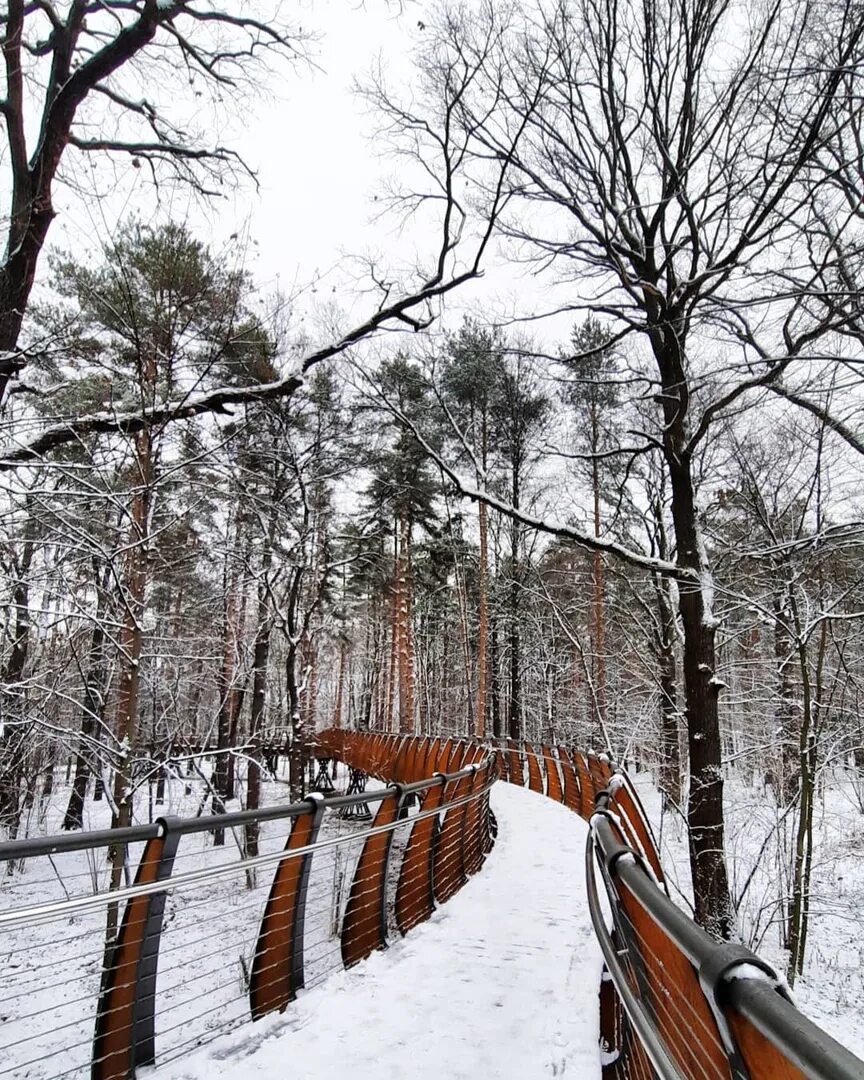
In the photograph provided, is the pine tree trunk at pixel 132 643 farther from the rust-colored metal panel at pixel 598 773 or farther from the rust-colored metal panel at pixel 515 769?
the rust-colored metal panel at pixel 515 769

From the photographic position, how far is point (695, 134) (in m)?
8.20

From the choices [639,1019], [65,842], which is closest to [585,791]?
[65,842]

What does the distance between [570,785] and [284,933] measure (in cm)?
1009

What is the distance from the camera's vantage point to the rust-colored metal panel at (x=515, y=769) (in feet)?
57.7

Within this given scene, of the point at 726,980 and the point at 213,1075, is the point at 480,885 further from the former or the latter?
the point at 726,980

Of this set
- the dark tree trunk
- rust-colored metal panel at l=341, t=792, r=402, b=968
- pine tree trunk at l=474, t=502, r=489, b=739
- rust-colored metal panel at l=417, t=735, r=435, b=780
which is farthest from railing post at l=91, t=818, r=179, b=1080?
pine tree trunk at l=474, t=502, r=489, b=739

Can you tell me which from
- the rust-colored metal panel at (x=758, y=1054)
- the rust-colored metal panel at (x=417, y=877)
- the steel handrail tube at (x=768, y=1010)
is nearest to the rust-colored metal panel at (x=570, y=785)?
the rust-colored metal panel at (x=417, y=877)

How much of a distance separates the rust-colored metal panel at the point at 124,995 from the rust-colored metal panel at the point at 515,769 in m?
15.5

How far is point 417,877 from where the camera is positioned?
526 centimetres

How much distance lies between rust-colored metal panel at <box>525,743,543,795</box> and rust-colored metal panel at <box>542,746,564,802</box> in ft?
2.85

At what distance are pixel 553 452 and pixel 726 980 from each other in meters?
8.80

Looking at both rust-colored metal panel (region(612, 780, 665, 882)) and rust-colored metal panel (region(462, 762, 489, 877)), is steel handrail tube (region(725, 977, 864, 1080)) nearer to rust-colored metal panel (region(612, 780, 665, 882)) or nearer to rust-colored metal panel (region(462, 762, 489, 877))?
rust-colored metal panel (region(612, 780, 665, 882))

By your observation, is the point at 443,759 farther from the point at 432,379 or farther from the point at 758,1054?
the point at 758,1054

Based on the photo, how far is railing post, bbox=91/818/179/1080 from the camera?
280 centimetres
